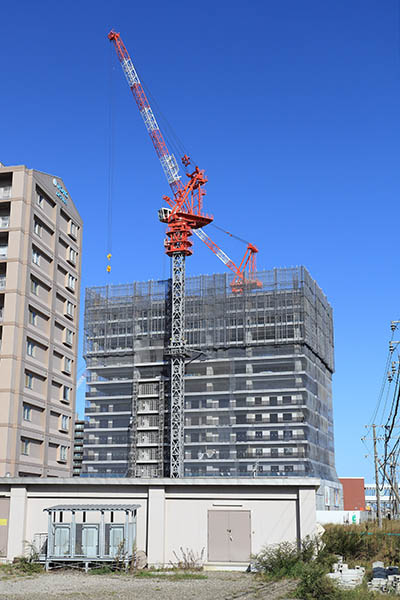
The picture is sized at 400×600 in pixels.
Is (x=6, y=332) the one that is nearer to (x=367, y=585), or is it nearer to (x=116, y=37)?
(x=367, y=585)

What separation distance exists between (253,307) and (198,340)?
1296cm

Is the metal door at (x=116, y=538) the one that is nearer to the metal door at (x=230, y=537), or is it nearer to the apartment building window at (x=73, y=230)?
the metal door at (x=230, y=537)

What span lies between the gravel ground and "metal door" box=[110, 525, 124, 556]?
6.50ft

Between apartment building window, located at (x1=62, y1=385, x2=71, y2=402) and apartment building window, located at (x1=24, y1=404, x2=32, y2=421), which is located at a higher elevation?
apartment building window, located at (x1=62, y1=385, x2=71, y2=402)

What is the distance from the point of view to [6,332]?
60.9 meters

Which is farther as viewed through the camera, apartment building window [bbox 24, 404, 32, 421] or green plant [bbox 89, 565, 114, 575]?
apartment building window [bbox 24, 404, 32, 421]

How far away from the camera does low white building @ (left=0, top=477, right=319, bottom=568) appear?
3694 centimetres

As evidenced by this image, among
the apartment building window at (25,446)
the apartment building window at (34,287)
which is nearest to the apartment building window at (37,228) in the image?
the apartment building window at (34,287)

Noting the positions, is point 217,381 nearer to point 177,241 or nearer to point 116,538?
point 177,241

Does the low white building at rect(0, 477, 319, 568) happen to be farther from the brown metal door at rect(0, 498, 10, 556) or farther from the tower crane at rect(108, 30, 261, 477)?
the tower crane at rect(108, 30, 261, 477)

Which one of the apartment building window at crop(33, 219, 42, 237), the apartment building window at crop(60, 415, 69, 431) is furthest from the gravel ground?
the apartment building window at crop(33, 219, 42, 237)

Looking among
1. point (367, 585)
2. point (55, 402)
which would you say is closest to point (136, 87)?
point (55, 402)

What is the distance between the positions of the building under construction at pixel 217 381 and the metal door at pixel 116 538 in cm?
9717

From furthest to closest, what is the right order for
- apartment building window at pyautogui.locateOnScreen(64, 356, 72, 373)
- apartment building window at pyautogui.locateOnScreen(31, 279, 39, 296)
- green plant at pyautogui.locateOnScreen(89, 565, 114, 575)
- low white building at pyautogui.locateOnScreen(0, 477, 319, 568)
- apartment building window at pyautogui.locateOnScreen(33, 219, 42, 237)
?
1. apartment building window at pyautogui.locateOnScreen(64, 356, 72, 373)
2. apartment building window at pyautogui.locateOnScreen(33, 219, 42, 237)
3. apartment building window at pyautogui.locateOnScreen(31, 279, 39, 296)
4. low white building at pyautogui.locateOnScreen(0, 477, 319, 568)
5. green plant at pyautogui.locateOnScreen(89, 565, 114, 575)
